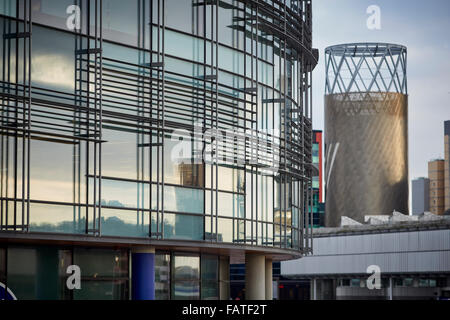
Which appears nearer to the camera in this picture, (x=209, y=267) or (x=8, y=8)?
(x=8, y=8)

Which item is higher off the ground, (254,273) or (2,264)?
(2,264)

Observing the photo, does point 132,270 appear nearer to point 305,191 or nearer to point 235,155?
point 235,155

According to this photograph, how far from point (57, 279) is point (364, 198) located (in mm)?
124874

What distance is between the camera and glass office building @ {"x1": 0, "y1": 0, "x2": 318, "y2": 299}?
87.2 feet

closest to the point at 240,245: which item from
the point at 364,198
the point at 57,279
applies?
the point at 57,279

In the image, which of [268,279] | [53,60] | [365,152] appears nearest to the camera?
[53,60]

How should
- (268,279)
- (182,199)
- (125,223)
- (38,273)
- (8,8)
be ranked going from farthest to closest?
(268,279)
(182,199)
(125,223)
(38,273)
(8,8)

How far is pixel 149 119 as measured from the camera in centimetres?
2942

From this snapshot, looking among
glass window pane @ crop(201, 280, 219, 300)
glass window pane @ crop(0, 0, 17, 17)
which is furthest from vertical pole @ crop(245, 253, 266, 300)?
glass window pane @ crop(0, 0, 17, 17)

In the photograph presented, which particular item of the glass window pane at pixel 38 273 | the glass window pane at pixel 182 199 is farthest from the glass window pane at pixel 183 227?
the glass window pane at pixel 38 273

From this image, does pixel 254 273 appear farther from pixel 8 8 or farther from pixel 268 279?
pixel 8 8

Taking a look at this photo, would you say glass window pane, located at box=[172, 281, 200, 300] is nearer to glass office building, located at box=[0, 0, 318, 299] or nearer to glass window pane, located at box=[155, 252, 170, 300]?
glass office building, located at box=[0, 0, 318, 299]

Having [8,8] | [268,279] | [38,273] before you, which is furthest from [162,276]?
[8,8]

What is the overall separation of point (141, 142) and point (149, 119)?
2.61 feet
